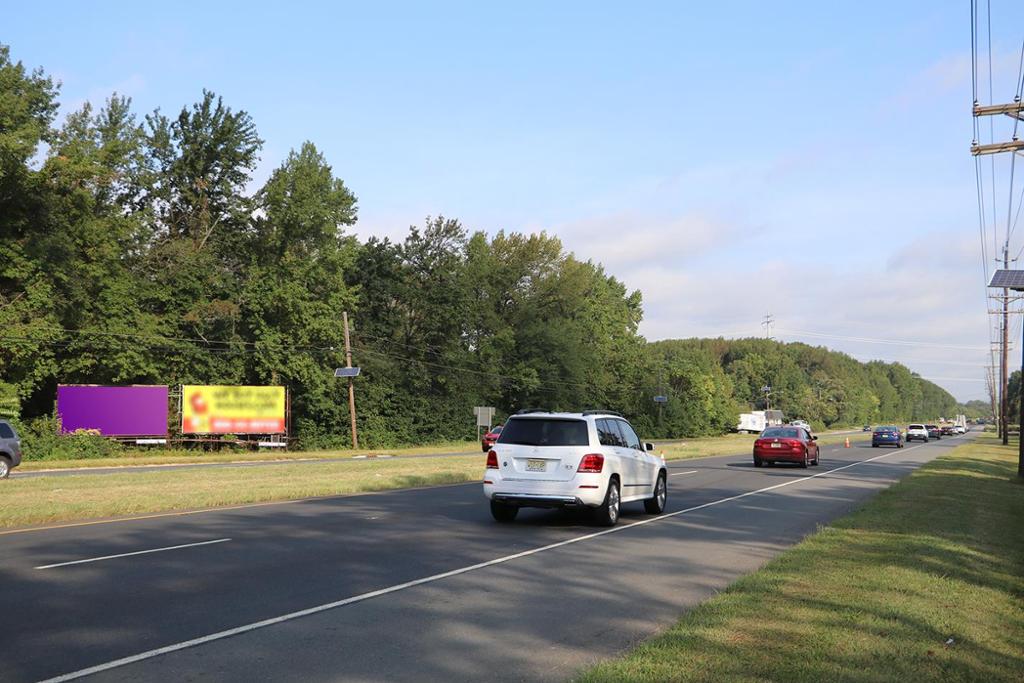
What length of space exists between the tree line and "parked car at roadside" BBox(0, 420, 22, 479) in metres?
18.4

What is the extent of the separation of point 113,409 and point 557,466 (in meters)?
37.1

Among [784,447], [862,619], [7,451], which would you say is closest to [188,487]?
[7,451]

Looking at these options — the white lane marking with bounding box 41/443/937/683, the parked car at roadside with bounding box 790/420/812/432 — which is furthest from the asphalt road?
the parked car at roadside with bounding box 790/420/812/432

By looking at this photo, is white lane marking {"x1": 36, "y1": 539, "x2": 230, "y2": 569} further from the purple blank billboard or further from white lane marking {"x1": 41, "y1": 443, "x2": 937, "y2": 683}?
the purple blank billboard

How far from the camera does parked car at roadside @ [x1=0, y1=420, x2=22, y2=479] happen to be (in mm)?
26047

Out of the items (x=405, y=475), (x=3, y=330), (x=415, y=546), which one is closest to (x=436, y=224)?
(x=3, y=330)

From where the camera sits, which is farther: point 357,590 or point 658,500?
point 658,500

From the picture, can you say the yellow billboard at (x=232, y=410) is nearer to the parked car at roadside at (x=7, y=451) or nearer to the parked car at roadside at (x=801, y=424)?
the parked car at roadside at (x=7, y=451)

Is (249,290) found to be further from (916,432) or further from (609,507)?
(916,432)

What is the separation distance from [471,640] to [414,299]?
2609 inches

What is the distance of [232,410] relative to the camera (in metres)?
49.8

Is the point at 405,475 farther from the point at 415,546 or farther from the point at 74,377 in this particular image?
the point at 74,377

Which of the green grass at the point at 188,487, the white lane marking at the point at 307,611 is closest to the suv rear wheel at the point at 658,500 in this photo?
the white lane marking at the point at 307,611

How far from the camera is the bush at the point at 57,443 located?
41.3m
